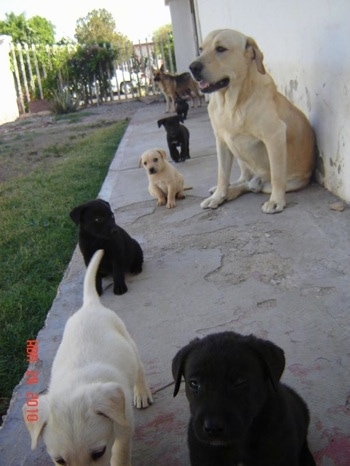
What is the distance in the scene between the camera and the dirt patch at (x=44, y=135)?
10070 millimetres

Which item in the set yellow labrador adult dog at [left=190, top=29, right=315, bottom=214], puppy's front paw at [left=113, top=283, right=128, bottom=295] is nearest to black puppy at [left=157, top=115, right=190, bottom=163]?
yellow labrador adult dog at [left=190, top=29, right=315, bottom=214]

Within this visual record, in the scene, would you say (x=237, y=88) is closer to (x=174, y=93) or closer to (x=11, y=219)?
(x=11, y=219)

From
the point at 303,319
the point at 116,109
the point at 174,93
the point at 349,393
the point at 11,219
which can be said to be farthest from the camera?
the point at 116,109

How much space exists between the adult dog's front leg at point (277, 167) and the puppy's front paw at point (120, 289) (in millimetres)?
1720

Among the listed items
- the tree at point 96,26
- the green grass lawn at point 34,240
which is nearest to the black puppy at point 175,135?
the green grass lawn at point 34,240

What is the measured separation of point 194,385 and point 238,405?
0.60ft

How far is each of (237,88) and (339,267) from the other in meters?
2.14

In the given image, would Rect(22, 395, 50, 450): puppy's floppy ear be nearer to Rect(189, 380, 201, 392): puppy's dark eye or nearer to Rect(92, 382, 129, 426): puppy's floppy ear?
Rect(92, 382, 129, 426): puppy's floppy ear

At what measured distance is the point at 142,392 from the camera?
2518 mm

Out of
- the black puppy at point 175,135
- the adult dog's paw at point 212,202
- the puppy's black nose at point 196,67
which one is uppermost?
the puppy's black nose at point 196,67

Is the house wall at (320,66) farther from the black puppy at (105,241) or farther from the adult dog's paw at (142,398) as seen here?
the adult dog's paw at (142,398)

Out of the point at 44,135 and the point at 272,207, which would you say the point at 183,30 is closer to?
the point at 44,135

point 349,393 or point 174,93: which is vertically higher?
point 174,93

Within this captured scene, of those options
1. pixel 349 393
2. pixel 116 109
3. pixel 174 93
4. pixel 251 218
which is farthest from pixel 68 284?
pixel 116 109
